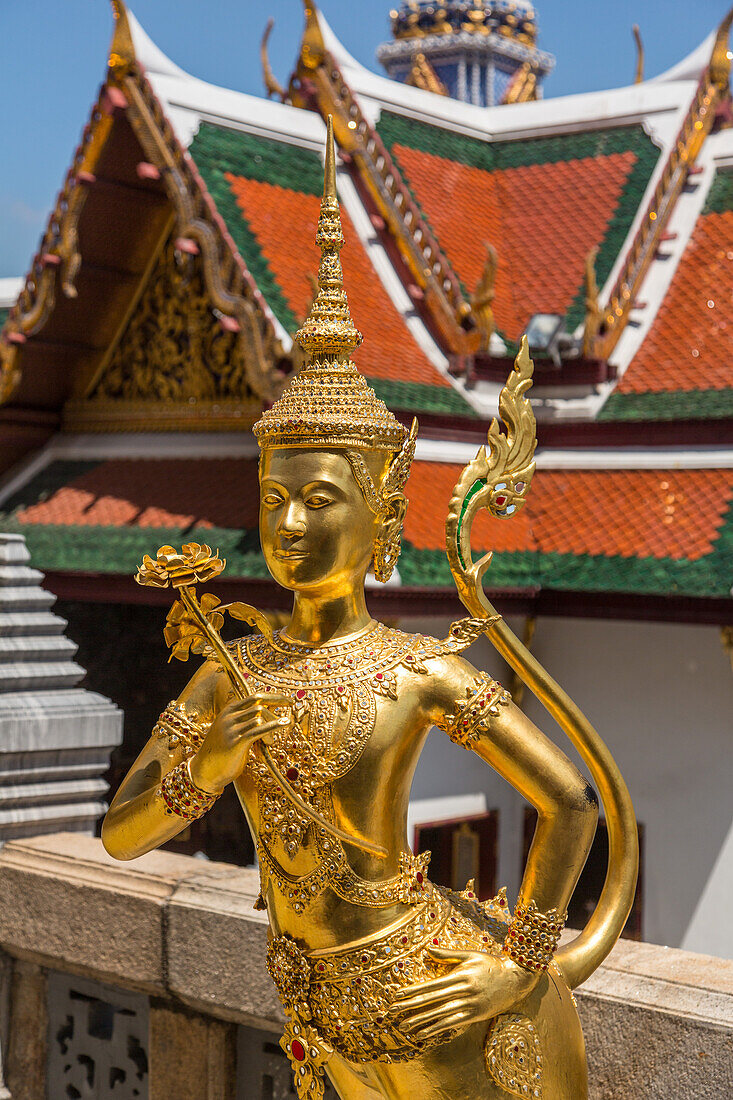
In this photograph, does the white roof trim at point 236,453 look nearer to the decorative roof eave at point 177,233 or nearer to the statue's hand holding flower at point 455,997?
the decorative roof eave at point 177,233

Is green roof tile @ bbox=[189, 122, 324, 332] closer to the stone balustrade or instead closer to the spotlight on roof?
the spotlight on roof

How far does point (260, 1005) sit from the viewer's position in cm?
396

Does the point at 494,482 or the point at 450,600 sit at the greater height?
the point at 494,482

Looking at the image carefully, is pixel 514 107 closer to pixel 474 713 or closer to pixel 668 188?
pixel 668 188

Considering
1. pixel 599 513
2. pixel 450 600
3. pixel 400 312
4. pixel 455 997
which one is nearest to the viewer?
pixel 455 997

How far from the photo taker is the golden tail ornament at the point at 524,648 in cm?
295

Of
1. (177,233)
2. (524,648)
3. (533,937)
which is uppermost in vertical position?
(177,233)

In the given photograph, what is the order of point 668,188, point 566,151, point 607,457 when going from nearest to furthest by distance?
point 607,457
point 668,188
point 566,151

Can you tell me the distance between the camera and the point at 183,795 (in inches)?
114

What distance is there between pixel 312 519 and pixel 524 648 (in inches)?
19.9

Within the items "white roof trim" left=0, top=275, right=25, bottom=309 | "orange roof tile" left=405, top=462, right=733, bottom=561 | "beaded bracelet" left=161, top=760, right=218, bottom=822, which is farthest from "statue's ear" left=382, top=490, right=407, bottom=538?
"white roof trim" left=0, top=275, right=25, bottom=309

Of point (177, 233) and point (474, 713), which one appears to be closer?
point (474, 713)

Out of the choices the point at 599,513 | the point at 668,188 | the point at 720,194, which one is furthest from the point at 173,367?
the point at 720,194

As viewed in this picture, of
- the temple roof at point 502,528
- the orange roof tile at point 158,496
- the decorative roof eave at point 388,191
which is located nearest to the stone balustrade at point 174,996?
the temple roof at point 502,528
